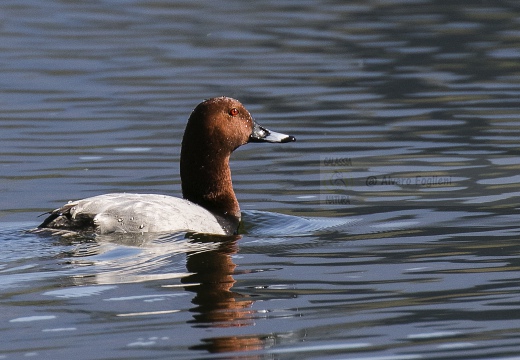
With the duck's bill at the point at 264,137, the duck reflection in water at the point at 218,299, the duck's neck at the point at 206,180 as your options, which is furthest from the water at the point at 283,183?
the duck's bill at the point at 264,137

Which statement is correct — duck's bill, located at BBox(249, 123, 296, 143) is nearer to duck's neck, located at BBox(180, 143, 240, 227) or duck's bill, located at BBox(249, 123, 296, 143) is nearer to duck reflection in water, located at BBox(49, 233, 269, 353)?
duck's neck, located at BBox(180, 143, 240, 227)

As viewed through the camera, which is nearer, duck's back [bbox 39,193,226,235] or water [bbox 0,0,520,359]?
water [bbox 0,0,520,359]

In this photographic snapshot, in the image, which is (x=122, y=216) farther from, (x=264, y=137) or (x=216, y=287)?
(x=264, y=137)

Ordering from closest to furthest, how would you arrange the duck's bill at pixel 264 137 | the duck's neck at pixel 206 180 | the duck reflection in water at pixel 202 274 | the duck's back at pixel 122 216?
the duck reflection in water at pixel 202 274 < the duck's back at pixel 122 216 < the duck's neck at pixel 206 180 < the duck's bill at pixel 264 137

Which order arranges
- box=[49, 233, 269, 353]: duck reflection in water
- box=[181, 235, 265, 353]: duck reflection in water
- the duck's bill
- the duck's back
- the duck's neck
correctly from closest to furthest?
box=[181, 235, 265, 353]: duck reflection in water
box=[49, 233, 269, 353]: duck reflection in water
the duck's back
the duck's neck
the duck's bill

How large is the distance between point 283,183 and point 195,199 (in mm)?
1641

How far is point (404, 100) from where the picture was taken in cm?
1523

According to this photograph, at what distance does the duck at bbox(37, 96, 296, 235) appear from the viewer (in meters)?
8.61

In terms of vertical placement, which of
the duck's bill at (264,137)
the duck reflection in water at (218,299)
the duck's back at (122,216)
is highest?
the duck's bill at (264,137)

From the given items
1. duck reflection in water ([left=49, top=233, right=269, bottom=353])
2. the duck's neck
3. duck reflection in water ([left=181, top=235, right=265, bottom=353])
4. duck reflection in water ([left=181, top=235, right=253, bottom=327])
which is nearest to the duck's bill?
the duck's neck

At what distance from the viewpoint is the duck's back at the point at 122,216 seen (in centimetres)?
857

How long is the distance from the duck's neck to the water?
0.92 ft

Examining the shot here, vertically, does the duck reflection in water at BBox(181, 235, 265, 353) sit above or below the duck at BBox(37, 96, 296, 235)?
below

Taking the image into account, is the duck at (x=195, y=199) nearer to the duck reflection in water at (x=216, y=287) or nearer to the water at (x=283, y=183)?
the water at (x=283, y=183)
